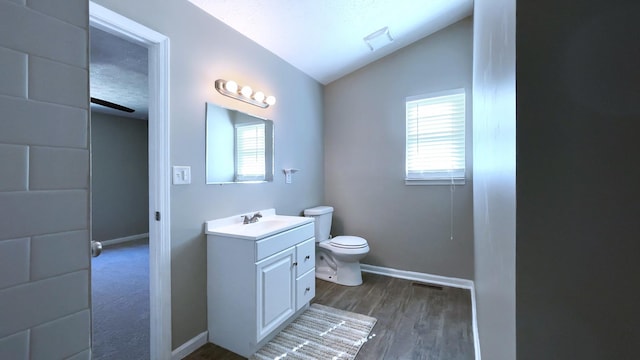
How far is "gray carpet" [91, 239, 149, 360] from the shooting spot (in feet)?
5.86

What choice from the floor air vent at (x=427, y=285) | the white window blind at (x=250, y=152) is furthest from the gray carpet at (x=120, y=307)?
the floor air vent at (x=427, y=285)

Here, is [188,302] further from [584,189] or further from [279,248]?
[584,189]

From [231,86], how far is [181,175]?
30.8 inches

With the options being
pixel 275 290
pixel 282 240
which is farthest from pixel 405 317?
pixel 282 240

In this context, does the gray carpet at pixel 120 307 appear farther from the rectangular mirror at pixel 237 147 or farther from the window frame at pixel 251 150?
the window frame at pixel 251 150

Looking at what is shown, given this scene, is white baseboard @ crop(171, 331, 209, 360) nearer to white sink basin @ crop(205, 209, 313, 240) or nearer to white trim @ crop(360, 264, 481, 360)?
white sink basin @ crop(205, 209, 313, 240)

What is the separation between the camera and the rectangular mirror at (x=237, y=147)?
1939 mm

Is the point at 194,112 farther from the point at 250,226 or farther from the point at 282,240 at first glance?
the point at 282,240

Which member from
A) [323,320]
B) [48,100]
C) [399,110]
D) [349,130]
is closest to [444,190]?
[399,110]

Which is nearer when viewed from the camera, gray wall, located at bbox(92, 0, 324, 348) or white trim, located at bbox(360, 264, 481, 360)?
gray wall, located at bbox(92, 0, 324, 348)

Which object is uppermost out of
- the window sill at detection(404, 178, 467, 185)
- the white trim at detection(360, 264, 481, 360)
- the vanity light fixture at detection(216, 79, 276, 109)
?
Answer: the vanity light fixture at detection(216, 79, 276, 109)

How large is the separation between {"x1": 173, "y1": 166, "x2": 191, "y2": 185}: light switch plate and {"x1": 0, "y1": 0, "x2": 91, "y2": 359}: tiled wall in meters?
1.23

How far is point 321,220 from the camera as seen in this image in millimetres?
2986

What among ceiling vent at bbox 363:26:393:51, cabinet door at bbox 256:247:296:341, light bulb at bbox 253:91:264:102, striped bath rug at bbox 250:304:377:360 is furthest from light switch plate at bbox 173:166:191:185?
ceiling vent at bbox 363:26:393:51
